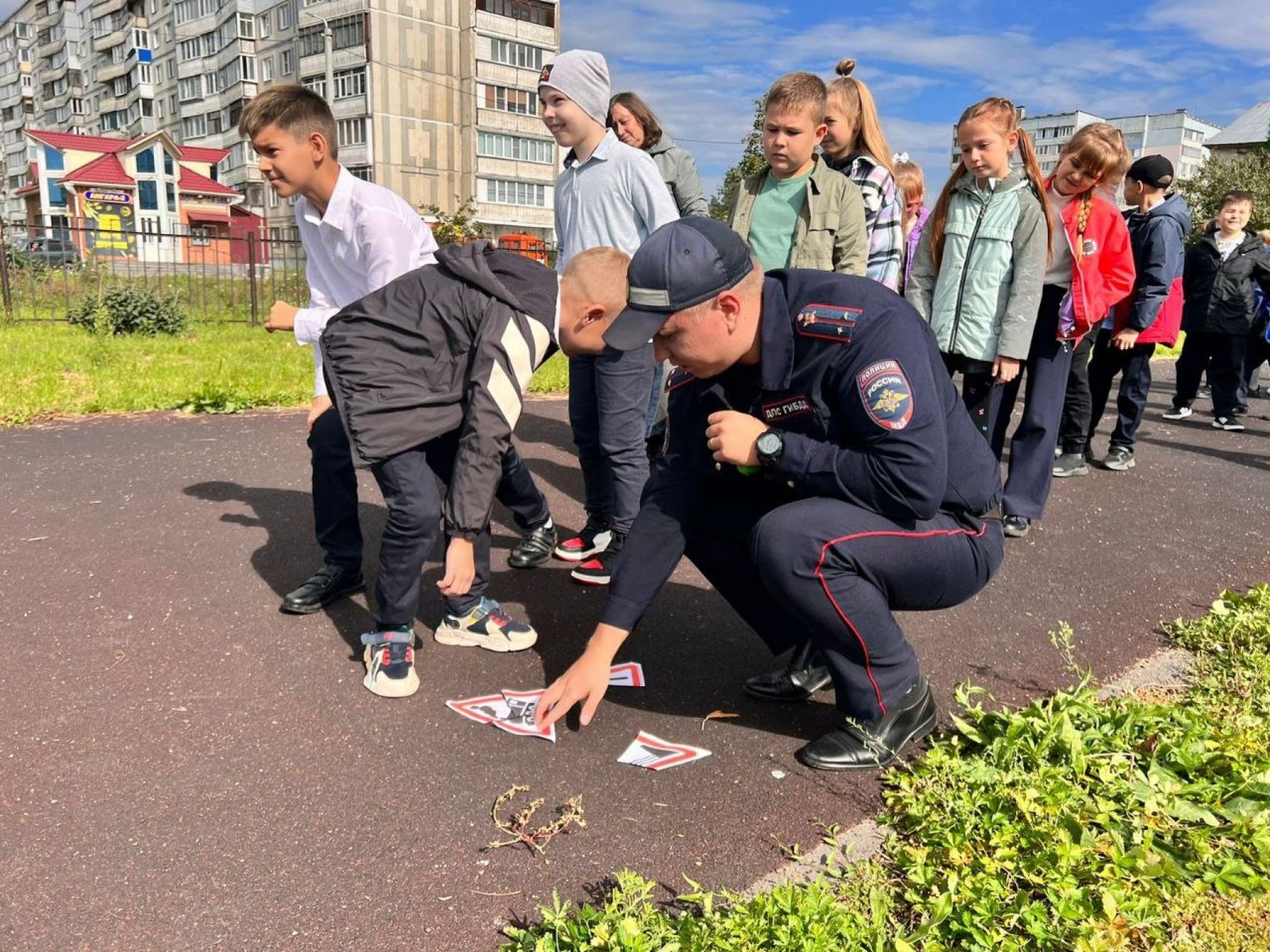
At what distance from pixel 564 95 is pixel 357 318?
5.22 feet

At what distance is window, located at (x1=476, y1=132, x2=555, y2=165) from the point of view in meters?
51.6

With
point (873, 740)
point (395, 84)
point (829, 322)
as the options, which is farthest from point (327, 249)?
point (395, 84)

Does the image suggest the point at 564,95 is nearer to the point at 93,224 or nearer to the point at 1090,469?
the point at 1090,469

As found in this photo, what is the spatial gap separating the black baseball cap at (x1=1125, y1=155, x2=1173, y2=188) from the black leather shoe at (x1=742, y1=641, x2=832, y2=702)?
4.93 metres

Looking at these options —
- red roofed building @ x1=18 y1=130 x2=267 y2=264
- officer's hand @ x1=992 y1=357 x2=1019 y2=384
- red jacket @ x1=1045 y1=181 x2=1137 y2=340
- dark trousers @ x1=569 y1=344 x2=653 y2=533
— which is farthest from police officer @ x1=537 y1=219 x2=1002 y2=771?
red roofed building @ x1=18 y1=130 x2=267 y2=264

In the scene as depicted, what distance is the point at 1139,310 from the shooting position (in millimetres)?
5949

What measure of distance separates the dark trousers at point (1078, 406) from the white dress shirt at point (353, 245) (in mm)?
4331

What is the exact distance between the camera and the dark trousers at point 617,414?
3.86 metres

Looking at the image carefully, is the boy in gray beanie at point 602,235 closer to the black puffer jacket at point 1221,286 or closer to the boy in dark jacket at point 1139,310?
the boy in dark jacket at point 1139,310

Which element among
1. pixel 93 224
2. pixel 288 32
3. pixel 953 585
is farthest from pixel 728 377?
pixel 288 32

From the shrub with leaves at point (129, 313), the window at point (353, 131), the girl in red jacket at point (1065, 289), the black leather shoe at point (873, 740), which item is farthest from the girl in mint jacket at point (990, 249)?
the window at point (353, 131)

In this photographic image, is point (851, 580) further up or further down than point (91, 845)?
further up

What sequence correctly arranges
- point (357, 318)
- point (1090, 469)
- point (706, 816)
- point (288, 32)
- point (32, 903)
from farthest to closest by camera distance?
point (288, 32)
point (1090, 469)
point (357, 318)
point (706, 816)
point (32, 903)

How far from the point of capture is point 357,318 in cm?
291
